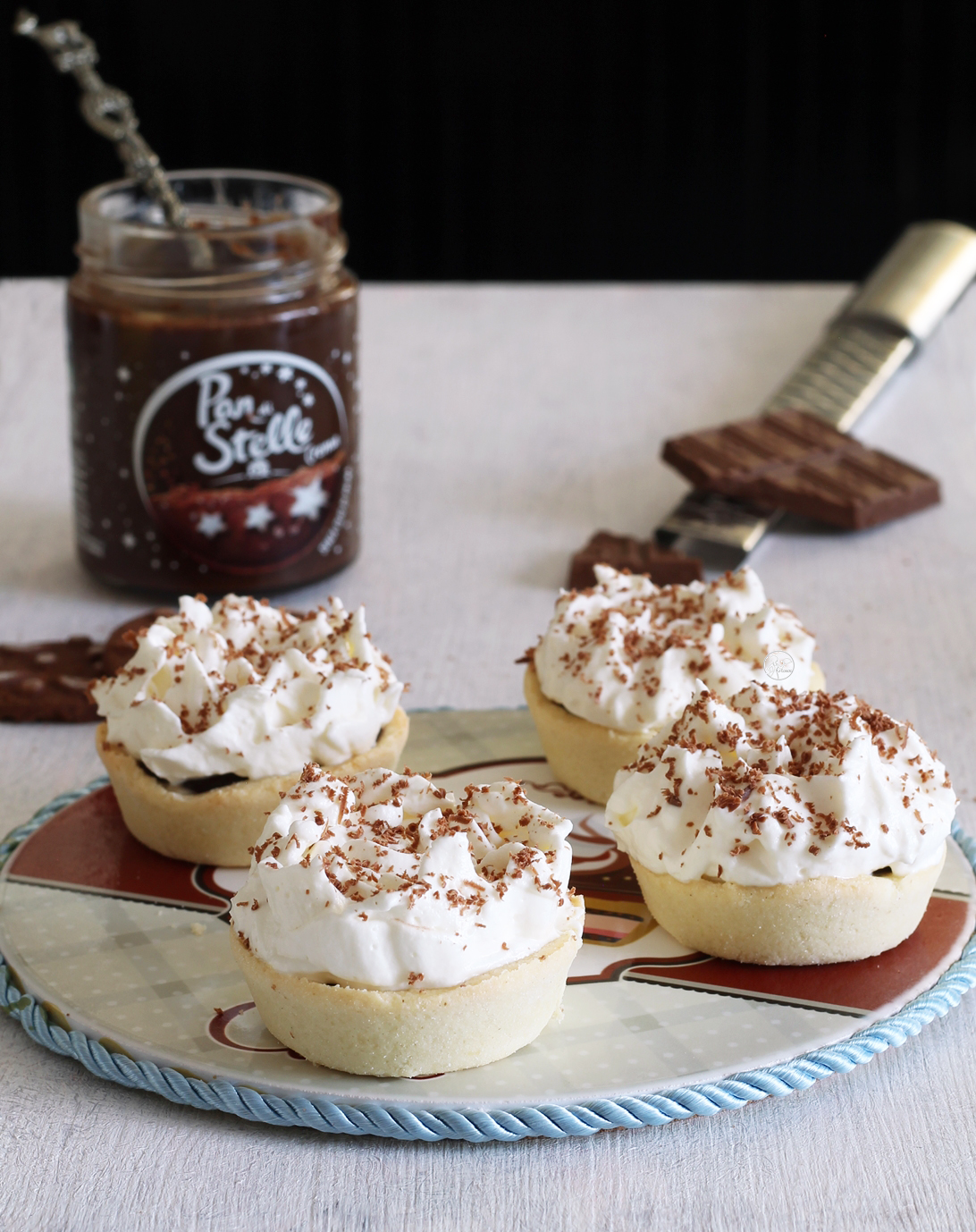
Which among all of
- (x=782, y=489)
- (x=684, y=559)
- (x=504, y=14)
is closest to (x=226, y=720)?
(x=684, y=559)

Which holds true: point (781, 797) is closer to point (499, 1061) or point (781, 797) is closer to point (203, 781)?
point (499, 1061)

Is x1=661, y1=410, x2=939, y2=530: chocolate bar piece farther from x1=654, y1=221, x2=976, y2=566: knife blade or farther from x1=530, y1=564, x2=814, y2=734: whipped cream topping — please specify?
x1=530, y1=564, x2=814, y2=734: whipped cream topping

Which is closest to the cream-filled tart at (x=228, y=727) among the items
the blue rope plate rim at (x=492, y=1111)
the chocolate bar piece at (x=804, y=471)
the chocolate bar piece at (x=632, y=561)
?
the blue rope plate rim at (x=492, y=1111)

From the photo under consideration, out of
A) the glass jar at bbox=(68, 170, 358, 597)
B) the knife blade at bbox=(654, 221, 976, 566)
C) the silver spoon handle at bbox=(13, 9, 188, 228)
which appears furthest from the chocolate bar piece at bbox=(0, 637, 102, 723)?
the knife blade at bbox=(654, 221, 976, 566)

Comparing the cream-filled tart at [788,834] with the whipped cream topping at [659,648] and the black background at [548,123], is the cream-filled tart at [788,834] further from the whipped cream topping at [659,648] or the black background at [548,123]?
the black background at [548,123]

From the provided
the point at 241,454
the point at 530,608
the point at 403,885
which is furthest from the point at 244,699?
the point at 530,608
